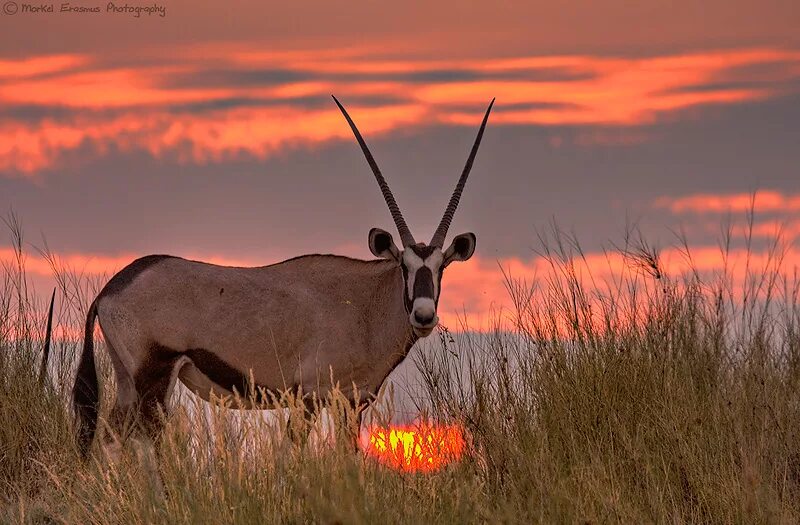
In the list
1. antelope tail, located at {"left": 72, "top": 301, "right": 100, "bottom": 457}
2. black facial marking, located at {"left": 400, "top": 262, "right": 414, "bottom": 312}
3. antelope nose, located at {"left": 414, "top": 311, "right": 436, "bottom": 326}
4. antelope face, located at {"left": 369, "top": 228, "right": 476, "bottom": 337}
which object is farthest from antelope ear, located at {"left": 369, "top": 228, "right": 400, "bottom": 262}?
antelope tail, located at {"left": 72, "top": 301, "right": 100, "bottom": 457}

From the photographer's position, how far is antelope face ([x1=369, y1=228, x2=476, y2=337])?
8508 mm

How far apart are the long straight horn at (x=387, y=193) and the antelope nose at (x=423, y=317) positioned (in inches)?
34.0

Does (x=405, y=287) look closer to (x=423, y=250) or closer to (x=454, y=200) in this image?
(x=423, y=250)

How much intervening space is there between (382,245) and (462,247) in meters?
0.61

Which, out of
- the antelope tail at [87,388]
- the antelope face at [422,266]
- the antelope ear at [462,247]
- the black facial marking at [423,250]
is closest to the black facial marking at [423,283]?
the antelope face at [422,266]

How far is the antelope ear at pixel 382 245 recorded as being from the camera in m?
9.23

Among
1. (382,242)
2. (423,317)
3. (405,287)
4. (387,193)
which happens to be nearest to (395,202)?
(387,193)

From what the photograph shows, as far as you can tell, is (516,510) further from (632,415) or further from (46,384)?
(46,384)

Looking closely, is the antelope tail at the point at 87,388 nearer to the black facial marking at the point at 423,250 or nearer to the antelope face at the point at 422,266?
the antelope face at the point at 422,266

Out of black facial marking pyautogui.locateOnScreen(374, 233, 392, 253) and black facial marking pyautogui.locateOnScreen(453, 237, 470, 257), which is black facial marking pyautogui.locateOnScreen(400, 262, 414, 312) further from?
black facial marking pyautogui.locateOnScreen(453, 237, 470, 257)

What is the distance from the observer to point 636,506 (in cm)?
696

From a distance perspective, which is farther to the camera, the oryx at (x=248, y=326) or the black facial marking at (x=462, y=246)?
the black facial marking at (x=462, y=246)

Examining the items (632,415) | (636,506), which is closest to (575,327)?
(632,415)

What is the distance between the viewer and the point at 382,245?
30.5 ft
